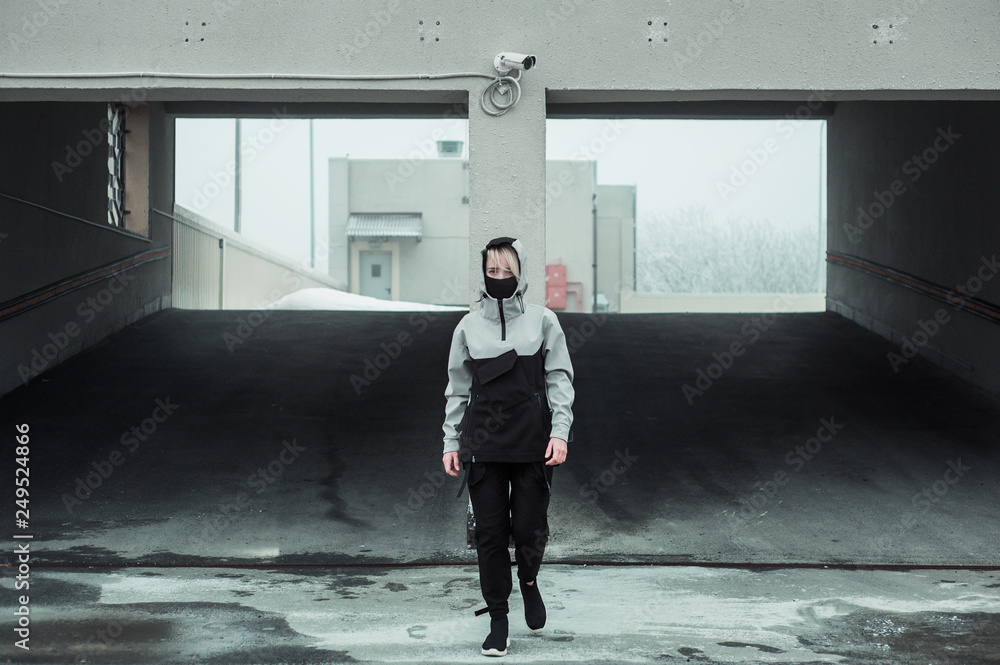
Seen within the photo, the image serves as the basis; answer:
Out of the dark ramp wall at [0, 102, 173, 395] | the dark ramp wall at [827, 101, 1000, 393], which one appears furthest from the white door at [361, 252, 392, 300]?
the dark ramp wall at [827, 101, 1000, 393]

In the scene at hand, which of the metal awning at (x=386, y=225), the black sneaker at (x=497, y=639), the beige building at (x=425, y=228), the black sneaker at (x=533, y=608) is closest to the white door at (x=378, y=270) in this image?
the beige building at (x=425, y=228)

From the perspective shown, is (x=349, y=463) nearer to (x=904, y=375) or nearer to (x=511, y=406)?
(x=511, y=406)

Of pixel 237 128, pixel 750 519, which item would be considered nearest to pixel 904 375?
pixel 750 519

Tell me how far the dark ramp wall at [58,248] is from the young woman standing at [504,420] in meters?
6.34

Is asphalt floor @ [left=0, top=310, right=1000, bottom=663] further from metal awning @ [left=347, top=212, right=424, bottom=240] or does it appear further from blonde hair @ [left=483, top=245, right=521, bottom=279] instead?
metal awning @ [left=347, top=212, right=424, bottom=240]

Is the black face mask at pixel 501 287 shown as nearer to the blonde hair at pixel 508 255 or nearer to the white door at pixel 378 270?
the blonde hair at pixel 508 255

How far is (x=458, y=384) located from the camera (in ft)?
12.5

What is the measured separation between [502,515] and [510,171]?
251cm

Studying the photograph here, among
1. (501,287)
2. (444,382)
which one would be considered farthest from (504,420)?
(444,382)

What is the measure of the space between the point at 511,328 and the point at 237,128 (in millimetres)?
21622

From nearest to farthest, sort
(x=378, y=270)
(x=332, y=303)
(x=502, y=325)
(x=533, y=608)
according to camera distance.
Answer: (x=502, y=325) < (x=533, y=608) < (x=332, y=303) < (x=378, y=270)

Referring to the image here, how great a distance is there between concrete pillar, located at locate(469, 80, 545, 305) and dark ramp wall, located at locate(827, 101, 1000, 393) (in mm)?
5258

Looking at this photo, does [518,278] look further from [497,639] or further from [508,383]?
[497,639]

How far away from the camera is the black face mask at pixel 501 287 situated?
369cm
